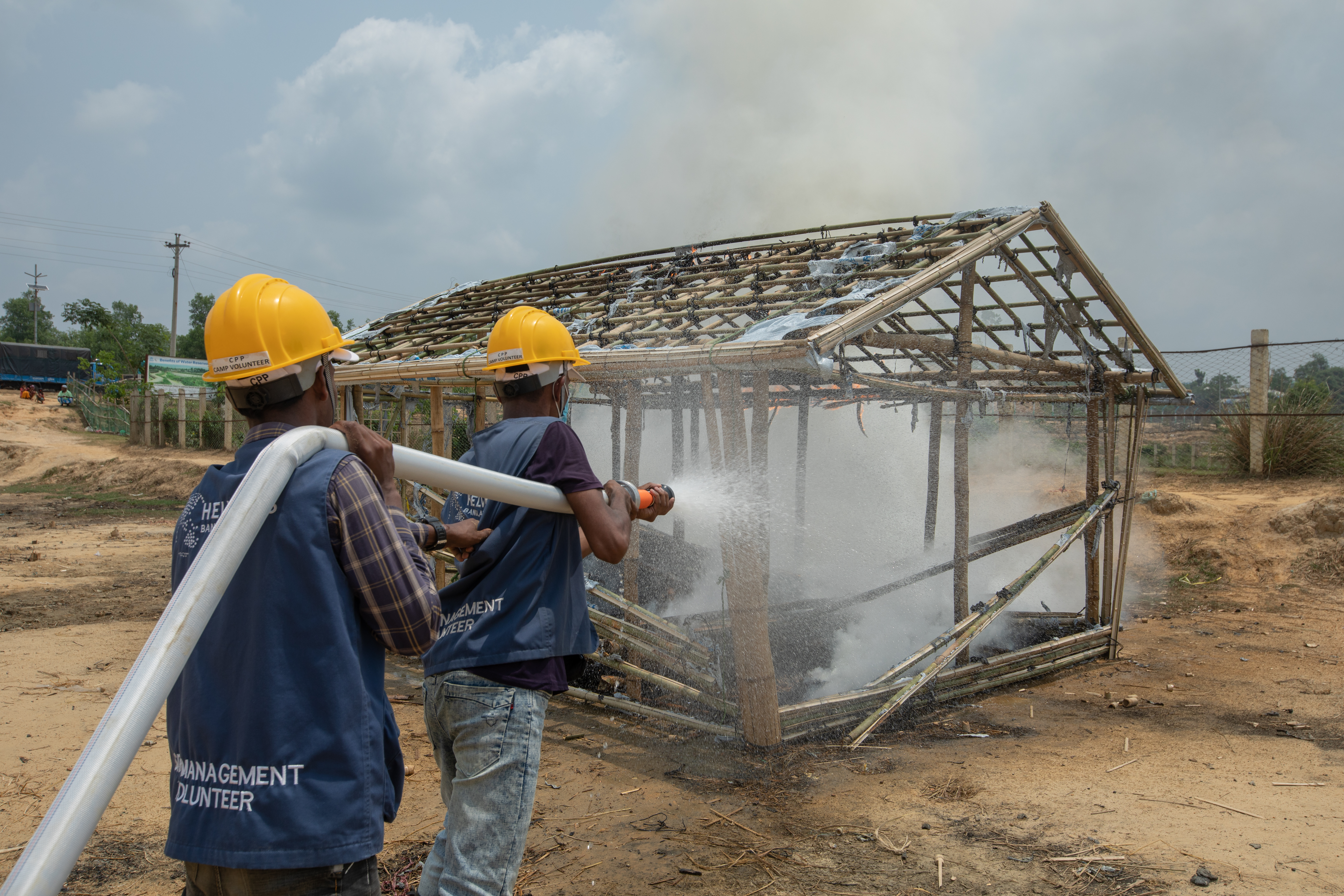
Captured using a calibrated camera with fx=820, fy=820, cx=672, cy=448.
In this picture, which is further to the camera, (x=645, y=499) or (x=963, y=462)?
(x=963, y=462)

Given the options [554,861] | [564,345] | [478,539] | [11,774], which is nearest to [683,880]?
[554,861]

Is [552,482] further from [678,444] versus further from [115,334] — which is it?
→ [115,334]

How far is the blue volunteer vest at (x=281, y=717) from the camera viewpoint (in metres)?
1.61

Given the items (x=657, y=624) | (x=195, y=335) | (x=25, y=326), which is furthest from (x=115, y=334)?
(x=657, y=624)

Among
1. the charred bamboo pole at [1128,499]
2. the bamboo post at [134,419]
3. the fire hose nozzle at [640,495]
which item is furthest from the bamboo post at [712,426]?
the bamboo post at [134,419]

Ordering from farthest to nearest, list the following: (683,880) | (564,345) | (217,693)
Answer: (683,880) → (564,345) → (217,693)

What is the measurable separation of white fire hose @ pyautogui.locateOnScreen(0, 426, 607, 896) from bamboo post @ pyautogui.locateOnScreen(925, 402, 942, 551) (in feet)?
28.0

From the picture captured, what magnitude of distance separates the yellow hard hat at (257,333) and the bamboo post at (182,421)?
1023 inches

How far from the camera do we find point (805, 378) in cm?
815

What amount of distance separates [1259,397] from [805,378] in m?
8.62

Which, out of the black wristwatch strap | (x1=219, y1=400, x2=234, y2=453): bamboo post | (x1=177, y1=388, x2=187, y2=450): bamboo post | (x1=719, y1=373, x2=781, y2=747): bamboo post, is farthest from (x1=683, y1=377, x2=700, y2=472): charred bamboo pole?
(x1=177, y1=388, x2=187, y2=450): bamboo post

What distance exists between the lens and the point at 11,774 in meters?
4.94

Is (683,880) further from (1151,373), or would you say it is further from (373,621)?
(1151,373)

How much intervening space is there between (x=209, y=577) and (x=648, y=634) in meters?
4.43
